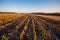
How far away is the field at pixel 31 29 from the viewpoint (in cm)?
374

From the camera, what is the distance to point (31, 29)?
4172 mm

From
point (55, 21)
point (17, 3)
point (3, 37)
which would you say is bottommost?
point (3, 37)

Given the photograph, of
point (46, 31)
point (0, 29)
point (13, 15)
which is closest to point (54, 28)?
point (46, 31)

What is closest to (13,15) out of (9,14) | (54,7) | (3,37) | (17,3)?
(9,14)

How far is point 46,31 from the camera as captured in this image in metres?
4.10

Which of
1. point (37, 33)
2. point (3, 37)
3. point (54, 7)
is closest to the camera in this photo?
point (3, 37)

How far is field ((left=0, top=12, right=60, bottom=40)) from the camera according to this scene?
3738 millimetres

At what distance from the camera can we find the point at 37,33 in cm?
391

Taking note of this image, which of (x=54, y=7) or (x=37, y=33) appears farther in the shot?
(x=54, y=7)

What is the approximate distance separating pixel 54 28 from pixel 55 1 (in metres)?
0.86

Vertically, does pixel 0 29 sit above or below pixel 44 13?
below

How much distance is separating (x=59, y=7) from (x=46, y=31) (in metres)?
0.85

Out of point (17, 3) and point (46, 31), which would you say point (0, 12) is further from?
point (46, 31)

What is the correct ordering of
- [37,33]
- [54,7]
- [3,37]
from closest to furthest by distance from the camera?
[3,37], [37,33], [54,7]
